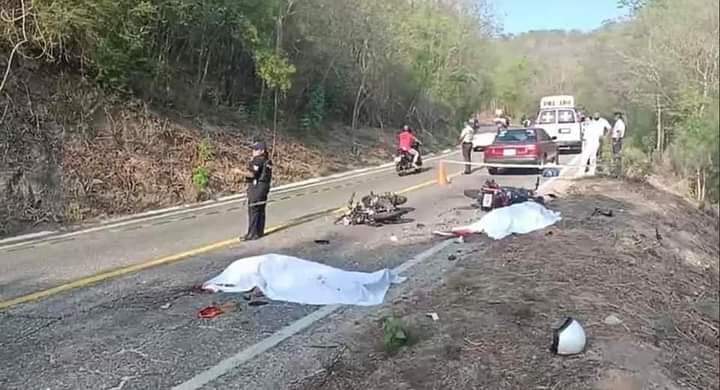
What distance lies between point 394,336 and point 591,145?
15502 mm

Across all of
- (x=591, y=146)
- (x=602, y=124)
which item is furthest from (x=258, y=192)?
(x=591, y=146)

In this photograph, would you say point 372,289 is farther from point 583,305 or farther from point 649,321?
point 649,321

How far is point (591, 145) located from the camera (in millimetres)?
20266

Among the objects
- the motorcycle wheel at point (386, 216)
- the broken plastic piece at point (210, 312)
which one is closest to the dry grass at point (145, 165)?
the motorcycle wheel at point (386, 216)

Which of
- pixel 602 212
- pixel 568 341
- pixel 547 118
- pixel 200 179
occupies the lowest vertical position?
pixel 200 179

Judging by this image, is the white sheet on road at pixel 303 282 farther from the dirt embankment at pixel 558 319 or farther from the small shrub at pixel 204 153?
the small shrub at pixel 204 153

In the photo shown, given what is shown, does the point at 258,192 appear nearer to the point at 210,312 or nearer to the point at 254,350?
the point at 210,312

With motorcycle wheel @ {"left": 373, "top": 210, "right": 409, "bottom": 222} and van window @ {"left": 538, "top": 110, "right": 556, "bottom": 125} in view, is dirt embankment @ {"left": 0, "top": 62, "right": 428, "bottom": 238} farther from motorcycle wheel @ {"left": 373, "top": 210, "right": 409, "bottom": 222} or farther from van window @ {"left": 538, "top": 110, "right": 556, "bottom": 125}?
van window @ {"left": 538, "top": 110, "right": 556, "bottom": 125}

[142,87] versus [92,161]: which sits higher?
[142,87]

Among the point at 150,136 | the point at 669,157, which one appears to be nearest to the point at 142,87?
the point at 150,136

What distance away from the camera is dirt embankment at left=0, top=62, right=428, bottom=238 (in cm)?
1491

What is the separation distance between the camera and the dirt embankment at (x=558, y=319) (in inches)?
210

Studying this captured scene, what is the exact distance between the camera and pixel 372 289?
26.7 ft

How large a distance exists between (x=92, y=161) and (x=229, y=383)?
12.9 meters
